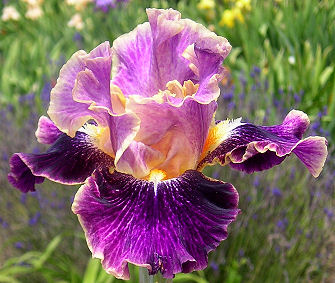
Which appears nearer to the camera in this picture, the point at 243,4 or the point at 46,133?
the point at 46,133

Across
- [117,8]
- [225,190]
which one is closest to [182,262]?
[225,190]

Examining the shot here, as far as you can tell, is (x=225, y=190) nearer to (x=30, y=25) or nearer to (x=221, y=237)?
(x=221, y=237)

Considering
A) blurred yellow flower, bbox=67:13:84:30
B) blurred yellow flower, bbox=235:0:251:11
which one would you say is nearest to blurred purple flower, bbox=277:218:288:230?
blurred yellow flower, bbox=235:0:251:11

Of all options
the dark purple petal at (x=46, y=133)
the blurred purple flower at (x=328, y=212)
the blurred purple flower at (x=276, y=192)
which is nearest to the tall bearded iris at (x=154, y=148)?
the dark purple petal at (x=46, y=133)

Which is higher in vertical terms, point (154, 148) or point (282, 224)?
point (154, 148)

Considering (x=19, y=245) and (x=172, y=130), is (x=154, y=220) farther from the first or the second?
(x=19, y=245)

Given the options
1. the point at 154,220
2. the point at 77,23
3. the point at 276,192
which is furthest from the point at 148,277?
the point at 77,23

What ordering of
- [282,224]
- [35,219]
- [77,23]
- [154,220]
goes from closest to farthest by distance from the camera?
[154,220] < [282,224] < [35,219] < [77,23]
